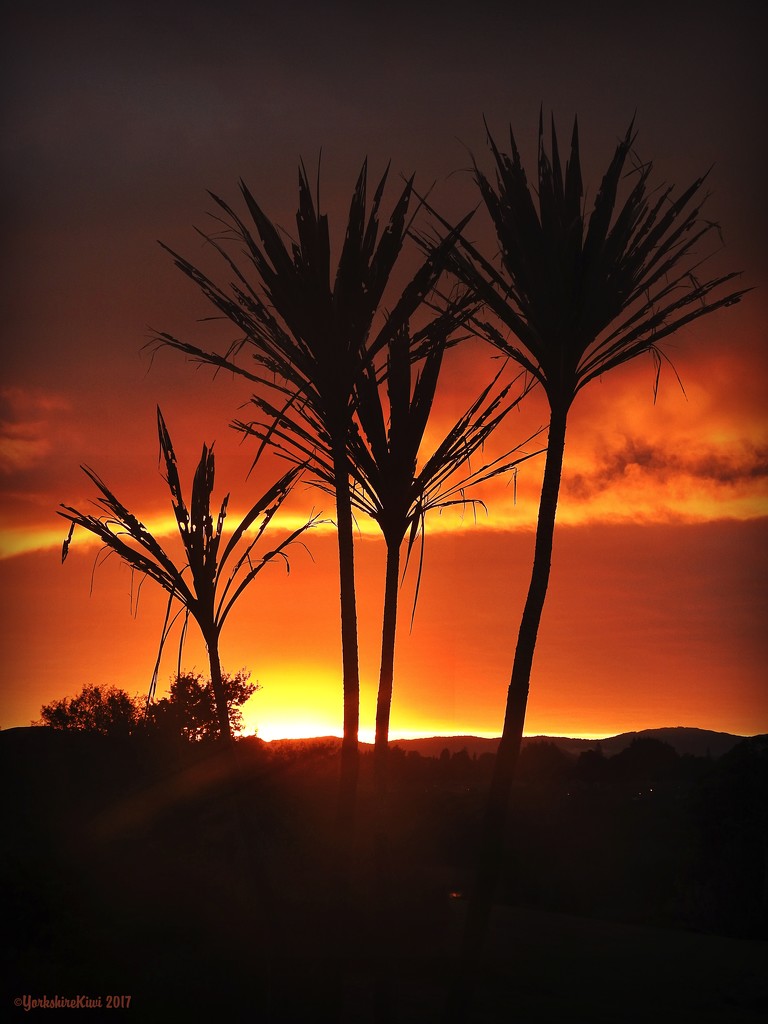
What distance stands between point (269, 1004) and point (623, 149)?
9.66 m

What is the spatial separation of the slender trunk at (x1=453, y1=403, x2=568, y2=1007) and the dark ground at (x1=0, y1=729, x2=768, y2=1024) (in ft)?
4.24

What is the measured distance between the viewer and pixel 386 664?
10750 millimetres

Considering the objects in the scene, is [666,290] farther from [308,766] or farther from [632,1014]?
[308,766]

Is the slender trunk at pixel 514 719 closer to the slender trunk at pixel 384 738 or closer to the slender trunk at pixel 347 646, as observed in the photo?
the slender trunk at pixel 347 646

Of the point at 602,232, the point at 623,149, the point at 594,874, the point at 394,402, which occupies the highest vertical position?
the point at 623,149

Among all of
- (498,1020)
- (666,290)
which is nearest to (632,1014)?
(498,1020)

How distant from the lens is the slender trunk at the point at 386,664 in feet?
35.0

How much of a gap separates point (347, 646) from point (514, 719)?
207 cm

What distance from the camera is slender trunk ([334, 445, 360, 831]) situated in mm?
9641

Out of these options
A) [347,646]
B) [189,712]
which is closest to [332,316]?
[347,646]

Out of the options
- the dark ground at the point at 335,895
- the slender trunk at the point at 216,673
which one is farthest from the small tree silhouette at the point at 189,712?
the slender trunk at the point at 216,673

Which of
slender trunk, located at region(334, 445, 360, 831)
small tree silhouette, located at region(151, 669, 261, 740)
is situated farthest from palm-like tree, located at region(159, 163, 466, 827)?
small tree silhouette, located at region(151, 669, 261, 740)

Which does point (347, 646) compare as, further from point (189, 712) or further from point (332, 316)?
point (189, 712)

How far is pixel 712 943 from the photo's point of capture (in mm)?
20766
